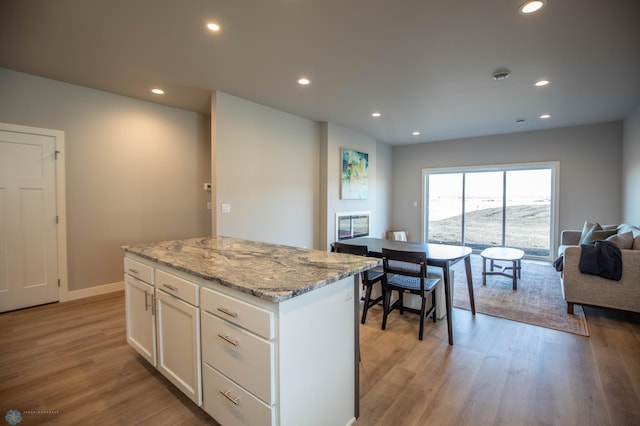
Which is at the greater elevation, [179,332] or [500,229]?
[500,229]

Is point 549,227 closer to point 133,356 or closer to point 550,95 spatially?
point 550,95

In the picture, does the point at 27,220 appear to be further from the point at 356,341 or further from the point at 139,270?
the point at 356,341

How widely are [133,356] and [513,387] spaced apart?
2.83 metres

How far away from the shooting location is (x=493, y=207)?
261 inches

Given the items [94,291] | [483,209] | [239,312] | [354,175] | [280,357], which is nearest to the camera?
[280,357]

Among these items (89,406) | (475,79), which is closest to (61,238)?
(89,406)

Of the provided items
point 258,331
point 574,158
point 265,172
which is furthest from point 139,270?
point 574,158

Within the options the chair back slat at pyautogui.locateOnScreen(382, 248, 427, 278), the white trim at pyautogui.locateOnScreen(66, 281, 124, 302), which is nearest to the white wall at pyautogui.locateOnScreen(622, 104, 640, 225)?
the chair back slat at pyautogui.locateOnScreen(382, 248, 427, 278)

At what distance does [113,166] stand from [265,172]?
6.37ft

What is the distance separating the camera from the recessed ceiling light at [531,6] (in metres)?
2.05

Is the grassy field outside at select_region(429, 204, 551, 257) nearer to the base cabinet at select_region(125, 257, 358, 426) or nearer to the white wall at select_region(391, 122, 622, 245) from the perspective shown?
the white wall at select_region(391, 122, 622, 245)

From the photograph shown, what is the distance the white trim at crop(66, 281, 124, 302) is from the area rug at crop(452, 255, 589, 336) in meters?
4.33

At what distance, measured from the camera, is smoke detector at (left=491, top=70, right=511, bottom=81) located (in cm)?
318

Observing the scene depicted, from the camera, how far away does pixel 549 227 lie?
19.6ft
